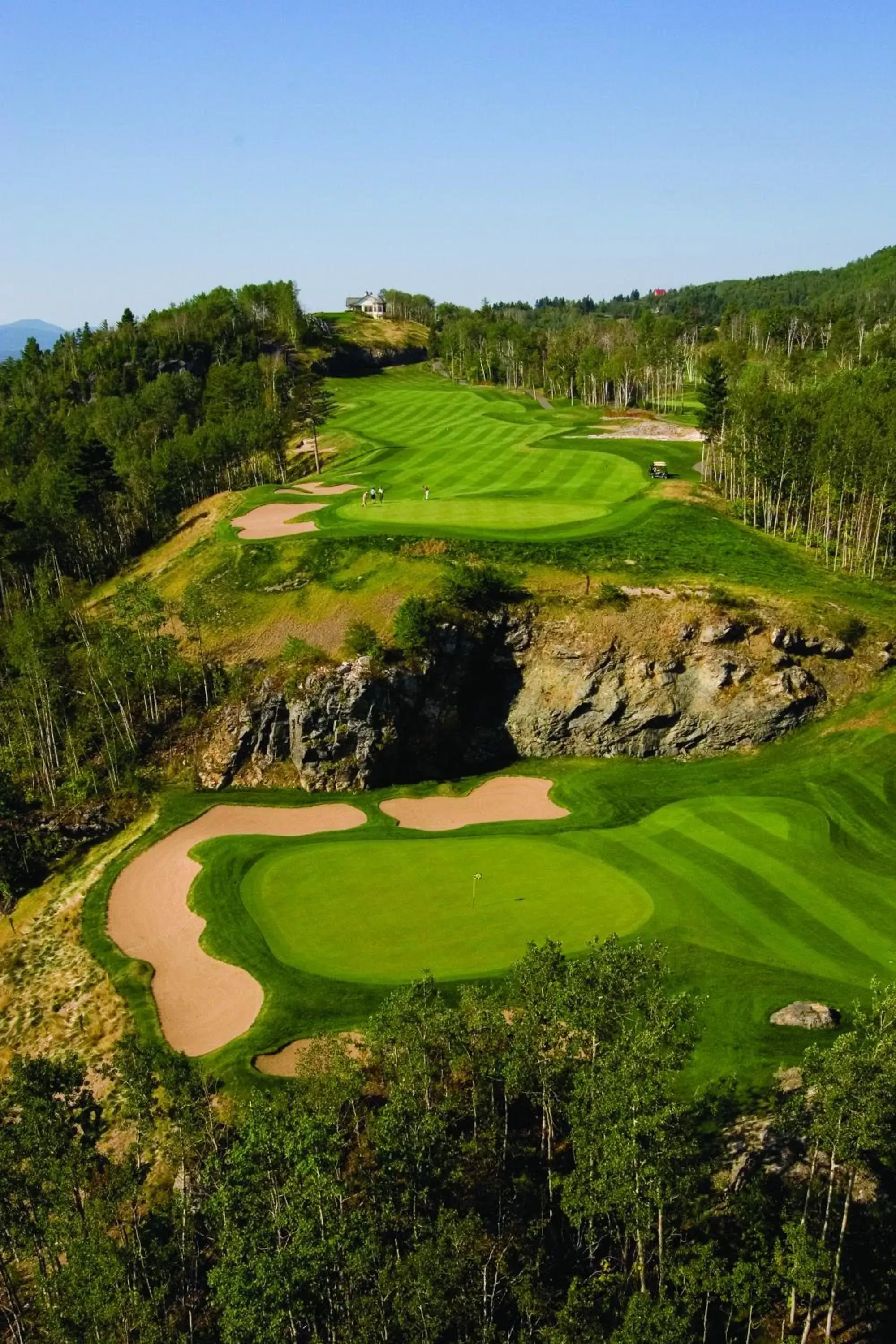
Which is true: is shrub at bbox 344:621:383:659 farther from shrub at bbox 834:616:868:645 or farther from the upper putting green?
shrub at bbox 834:616:868:645

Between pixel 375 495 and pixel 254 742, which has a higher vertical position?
pixel 375 495

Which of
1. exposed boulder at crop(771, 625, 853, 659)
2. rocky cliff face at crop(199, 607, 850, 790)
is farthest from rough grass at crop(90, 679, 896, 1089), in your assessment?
exposed boulder at crop(771, 625, 853, 659)

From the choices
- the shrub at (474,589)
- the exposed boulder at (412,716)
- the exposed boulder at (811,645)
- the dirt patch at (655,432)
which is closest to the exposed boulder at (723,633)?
the exposed boulder at (811,645)

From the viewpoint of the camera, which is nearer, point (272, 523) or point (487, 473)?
point (272, 523)

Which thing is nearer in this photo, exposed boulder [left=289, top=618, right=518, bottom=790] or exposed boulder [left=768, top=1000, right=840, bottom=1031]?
exposed boulder [left=768, top=1000, right=840, bottom=1031]

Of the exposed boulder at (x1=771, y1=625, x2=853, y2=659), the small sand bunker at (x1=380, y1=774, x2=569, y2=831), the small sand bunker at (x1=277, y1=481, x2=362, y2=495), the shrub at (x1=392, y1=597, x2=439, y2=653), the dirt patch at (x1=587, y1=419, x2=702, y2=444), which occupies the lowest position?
the small sand bunker at (x1=380, y1=774, x2=569, y2=831)

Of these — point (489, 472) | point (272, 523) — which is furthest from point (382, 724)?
point (489, 472)

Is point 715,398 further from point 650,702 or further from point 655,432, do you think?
point 650,702

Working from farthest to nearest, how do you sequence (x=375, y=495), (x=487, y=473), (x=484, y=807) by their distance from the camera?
(x=487, y=473)
(x=375, y=495)
(x=484, y=807)
